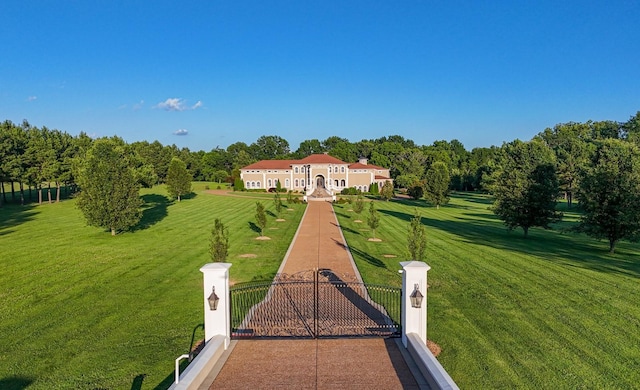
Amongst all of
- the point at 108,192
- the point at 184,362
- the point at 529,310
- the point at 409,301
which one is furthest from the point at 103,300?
the point at 108,192

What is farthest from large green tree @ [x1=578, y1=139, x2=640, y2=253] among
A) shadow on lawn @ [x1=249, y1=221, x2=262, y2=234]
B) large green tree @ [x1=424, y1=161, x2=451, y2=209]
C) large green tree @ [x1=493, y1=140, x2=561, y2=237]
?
large green tree @ [x1=424, y1=161, x2=451, y2=209]

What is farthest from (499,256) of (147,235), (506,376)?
(147,235)

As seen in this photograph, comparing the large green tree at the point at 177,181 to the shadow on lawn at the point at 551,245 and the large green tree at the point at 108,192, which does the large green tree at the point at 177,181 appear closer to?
the large green tree at the point at 108,192

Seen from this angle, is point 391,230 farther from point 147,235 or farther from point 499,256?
point 147,235

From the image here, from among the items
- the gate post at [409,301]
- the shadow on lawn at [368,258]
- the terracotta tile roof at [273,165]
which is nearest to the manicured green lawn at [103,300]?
the shadow on lawn at [368,258]

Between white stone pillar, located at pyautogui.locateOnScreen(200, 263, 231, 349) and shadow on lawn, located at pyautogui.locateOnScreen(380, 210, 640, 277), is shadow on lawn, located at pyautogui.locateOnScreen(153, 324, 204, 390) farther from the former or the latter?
shadow on lawn, located at pyautogui.locateOnScreen(380, 210, 640, 277)
